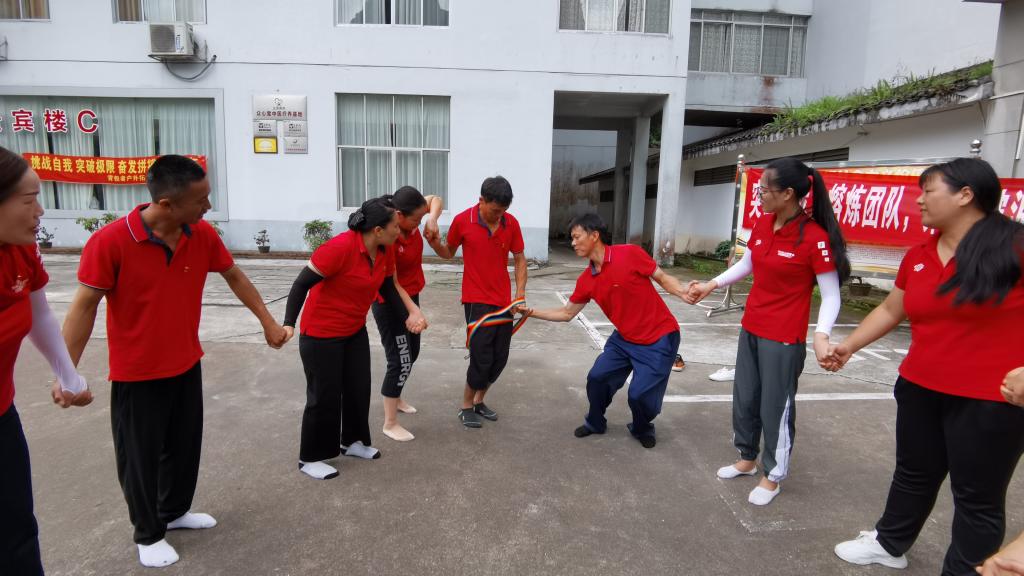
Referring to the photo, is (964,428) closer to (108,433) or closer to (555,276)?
(108,433)

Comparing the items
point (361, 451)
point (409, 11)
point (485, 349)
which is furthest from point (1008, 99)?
point (409, 11)

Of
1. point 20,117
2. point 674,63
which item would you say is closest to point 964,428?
point 674,63

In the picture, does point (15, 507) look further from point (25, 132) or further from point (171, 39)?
point (25, 132)

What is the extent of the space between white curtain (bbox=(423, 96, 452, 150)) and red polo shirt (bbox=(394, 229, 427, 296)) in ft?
25.9

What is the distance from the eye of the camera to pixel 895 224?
21.7 feet

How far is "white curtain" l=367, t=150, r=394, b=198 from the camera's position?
11625mm

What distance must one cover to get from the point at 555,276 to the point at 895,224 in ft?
17.8

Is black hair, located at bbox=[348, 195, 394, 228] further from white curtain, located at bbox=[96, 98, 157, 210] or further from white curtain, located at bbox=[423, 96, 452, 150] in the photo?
white curtain, located at bbox=[96, 98, 157, 210]

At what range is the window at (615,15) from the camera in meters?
11.3

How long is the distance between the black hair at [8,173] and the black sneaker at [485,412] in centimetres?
293

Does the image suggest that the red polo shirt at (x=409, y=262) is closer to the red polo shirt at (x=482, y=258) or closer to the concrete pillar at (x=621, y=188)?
the red polo shirt at (x=482, y=258)

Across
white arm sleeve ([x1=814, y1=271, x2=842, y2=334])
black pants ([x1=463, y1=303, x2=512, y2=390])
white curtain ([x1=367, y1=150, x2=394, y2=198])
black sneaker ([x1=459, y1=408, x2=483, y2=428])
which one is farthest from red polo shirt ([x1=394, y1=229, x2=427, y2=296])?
white curtain ([x1=367, y1=150, x2=394, y2=198])

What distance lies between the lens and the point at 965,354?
2.09 metres

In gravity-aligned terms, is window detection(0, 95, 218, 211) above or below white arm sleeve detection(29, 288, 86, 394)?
above
